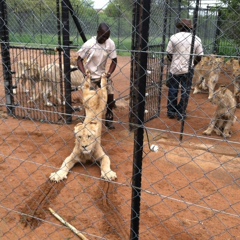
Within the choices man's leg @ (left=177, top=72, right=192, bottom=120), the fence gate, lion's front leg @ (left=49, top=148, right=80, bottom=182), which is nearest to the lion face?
lion's front leg @ (left=49, top=148, right=80, bottom=182)

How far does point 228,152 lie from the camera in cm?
524

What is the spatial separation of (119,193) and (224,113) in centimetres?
298

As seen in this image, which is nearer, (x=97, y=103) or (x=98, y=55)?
(x=97, y=103)

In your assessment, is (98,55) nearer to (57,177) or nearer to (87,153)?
(87,153)

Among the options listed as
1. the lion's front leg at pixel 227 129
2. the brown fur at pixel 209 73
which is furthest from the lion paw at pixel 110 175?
the brown fur at pixel 209 73

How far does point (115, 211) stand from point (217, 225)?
3.48 feet

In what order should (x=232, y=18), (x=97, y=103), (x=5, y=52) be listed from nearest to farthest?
1. (x=97, y=103)
2. (x=5, y=52)
3. (x=232, y=18)

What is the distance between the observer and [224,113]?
6.09 metres

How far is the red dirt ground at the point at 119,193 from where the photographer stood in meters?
3.29

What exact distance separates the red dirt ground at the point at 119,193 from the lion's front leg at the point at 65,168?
0.08m

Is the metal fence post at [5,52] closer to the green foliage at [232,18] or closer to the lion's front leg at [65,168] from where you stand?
the lion's front leg at [65,168]

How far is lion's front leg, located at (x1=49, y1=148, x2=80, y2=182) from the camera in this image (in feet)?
14.1

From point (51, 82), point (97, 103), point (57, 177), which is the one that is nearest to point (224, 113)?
point (97, 103)

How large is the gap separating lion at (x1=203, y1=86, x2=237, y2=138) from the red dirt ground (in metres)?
0.61
